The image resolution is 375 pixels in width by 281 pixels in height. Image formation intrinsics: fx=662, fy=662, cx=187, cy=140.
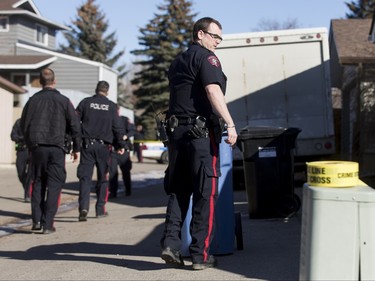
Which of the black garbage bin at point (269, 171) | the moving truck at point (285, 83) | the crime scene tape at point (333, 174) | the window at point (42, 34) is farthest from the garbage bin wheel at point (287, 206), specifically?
the window at point (42, 34)

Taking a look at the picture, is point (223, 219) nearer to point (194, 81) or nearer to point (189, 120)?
point (189, 120)

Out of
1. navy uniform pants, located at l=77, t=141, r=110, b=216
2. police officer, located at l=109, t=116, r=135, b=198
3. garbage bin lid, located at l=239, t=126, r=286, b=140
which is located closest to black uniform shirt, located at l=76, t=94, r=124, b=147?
navy uniform pants, located at l=77, t=141, r=110, b=216

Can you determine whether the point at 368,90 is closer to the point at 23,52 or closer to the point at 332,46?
the point at 332,46

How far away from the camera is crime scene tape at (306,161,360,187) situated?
13.5 feet

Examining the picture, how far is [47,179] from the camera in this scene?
848 centimetres

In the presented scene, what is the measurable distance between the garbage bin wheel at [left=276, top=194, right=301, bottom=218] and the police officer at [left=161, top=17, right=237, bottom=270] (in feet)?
11.0

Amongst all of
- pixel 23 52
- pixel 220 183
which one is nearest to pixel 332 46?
pixel 23 52

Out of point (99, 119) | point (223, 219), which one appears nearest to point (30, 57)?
point (99, 119)

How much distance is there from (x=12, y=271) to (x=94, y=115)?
171 inches

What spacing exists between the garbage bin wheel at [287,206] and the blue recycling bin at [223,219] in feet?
8.55

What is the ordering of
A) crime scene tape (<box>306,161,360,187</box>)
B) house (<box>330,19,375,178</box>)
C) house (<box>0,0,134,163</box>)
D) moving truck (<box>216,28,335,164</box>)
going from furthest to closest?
1. house (<box>0,0,134,163</box>)
2. moving truck (<box>216,28,335,164</box>)
3. house (<box>330,19,375,178</box>)
4. crime scene tape (<box>306,161,360,187</box>)

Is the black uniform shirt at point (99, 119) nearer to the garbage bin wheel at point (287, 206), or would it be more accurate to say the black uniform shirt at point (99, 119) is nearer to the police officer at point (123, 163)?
the garbage bin wheel at point (287, 206)

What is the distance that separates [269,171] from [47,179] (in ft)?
9.76

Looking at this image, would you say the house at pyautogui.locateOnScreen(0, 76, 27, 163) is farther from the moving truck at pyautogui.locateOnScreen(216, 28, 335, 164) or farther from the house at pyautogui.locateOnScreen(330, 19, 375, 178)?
the moving truck at pyautogui.locateOnScreen(216, 28, 335, 164)
